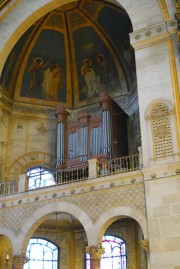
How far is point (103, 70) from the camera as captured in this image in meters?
20.4

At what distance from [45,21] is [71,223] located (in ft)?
32.2

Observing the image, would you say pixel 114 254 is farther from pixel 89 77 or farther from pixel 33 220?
pixel 89 77

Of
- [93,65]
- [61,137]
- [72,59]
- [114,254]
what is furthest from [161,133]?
[72,59]

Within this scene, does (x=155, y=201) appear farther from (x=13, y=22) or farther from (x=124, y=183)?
(x=13, y=22)

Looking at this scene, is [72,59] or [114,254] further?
[72,59]

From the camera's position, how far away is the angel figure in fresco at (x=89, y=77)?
20.5 m

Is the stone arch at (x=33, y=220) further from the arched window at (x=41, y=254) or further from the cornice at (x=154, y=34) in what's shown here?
the cornice at (x=154, y=34)

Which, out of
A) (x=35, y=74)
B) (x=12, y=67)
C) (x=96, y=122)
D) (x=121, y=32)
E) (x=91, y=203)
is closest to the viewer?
(x=91, y=203)

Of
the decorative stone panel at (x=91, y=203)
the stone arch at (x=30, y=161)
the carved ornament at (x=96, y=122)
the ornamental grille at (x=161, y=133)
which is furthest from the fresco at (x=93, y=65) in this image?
the decorative stone panel at (x=91, y=203)

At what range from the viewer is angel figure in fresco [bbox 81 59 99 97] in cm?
2050

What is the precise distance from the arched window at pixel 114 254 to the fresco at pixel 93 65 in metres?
7.23

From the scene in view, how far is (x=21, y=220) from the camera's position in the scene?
570 inches

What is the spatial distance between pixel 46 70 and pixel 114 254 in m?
9.66

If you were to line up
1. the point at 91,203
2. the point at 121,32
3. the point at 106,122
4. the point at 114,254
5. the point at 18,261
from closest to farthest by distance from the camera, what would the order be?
the point at 91,203
the point at 18,261
the point at 114,254
the point at 106,122
the point at 121,32
